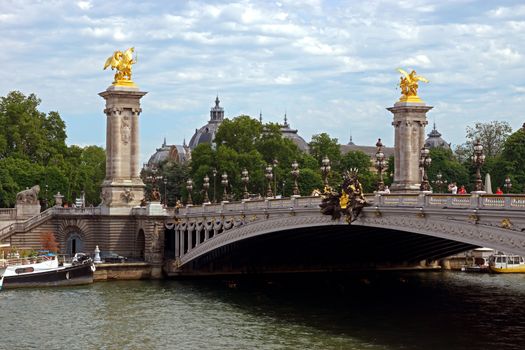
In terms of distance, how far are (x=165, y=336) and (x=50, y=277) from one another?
18.6m

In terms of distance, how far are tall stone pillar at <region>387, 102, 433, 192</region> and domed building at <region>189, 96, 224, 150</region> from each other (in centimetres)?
9693

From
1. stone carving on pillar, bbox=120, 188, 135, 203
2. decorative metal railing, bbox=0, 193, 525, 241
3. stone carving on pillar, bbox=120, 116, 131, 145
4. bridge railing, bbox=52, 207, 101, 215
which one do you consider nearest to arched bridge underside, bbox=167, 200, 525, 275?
decorative metal railing, bbox=0, 193, 525, 241

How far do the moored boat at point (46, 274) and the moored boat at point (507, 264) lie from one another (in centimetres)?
2520

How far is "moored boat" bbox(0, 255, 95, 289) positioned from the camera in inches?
2307

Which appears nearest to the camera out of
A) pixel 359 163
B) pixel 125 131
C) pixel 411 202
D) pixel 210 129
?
pixel 411 202

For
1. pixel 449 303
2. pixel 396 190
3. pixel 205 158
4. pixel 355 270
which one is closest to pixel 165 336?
pixel 449 303

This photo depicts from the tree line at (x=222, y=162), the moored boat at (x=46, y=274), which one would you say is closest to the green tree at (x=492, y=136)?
the tree line at (x=222, y=162)

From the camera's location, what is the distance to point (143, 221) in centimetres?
7069

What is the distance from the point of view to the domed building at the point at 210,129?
174 metres

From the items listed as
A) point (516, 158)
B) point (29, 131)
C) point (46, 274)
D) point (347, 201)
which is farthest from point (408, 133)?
point (29, 131)

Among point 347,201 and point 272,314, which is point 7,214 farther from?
point 347,201

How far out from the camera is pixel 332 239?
5897 cm

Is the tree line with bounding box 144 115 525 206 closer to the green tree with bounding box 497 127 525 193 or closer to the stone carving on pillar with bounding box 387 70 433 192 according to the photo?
the green tree with bounding box 497 127 525 193

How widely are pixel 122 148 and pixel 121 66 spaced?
561 centimetres
